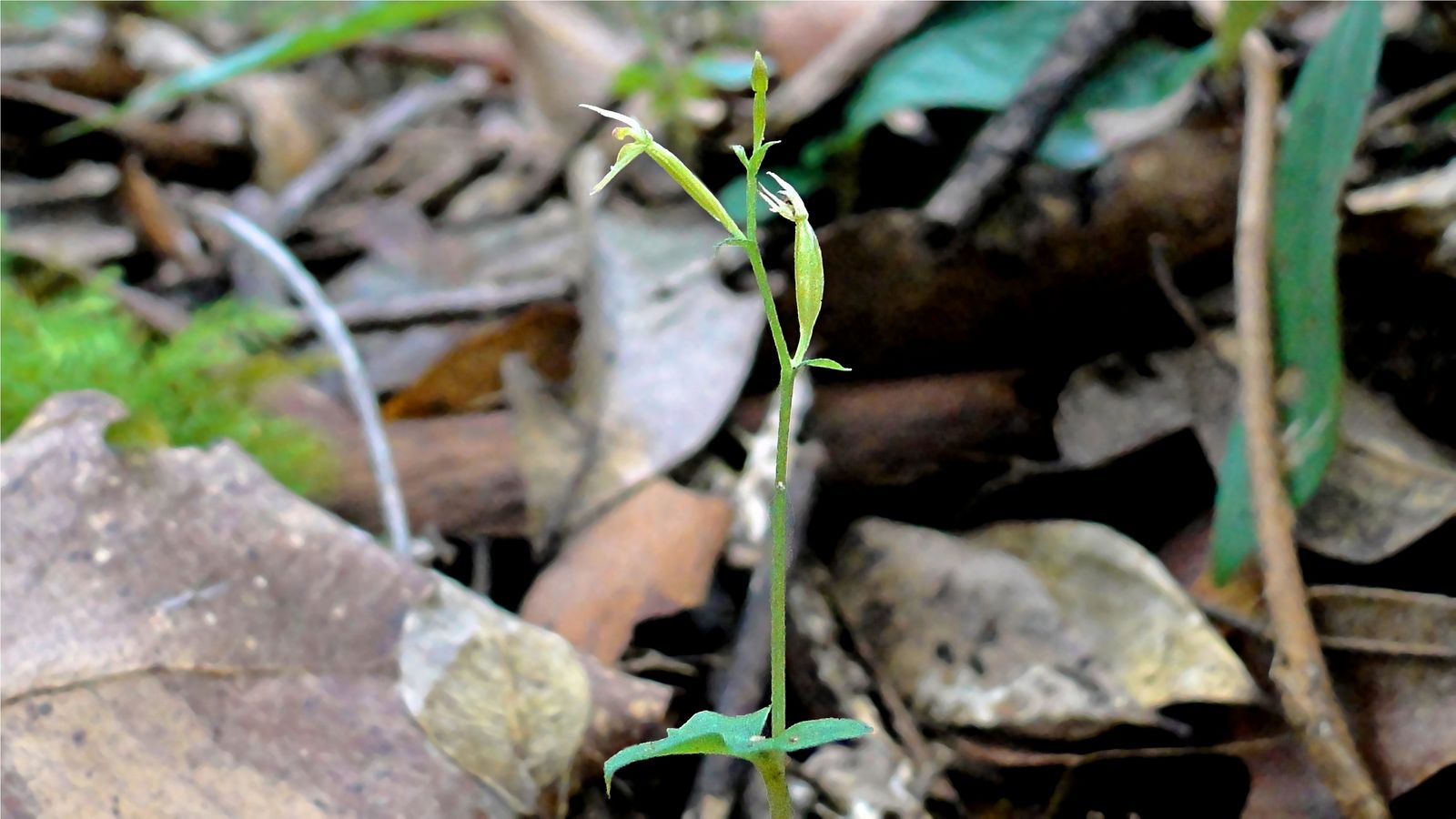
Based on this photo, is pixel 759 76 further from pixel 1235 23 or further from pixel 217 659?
pixel 1235 23

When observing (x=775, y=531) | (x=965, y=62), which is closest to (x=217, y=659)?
(x=775, y=531)

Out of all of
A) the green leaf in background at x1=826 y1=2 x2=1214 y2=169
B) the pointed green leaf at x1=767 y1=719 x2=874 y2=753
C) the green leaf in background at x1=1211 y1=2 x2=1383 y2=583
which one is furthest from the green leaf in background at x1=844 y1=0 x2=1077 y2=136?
the pointed green leaf at x1=767 y1=719 x2=874 y2=753

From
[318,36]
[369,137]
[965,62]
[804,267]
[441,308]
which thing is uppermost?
[804,267]

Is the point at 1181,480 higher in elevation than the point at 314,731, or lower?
lower

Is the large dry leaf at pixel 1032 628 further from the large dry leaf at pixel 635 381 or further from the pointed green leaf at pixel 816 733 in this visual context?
the pointed green leaf at pixel 816 733

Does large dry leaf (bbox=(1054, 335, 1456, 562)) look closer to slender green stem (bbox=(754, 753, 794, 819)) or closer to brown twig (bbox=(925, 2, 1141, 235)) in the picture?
brown twig (bbox=(925, 2, 1141, 235))

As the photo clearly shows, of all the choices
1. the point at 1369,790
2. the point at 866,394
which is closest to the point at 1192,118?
the point at 866,394

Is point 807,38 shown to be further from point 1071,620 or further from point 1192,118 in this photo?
point 1071,620
